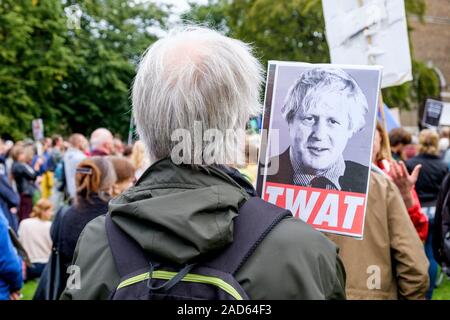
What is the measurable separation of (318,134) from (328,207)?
26 centimetres

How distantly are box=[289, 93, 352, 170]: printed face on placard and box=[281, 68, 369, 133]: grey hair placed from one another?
22mm

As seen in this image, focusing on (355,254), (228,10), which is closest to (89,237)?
(355,254)

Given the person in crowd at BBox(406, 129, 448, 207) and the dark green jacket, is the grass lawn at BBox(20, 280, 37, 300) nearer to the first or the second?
the person in crowd at BBox(406, 129, 448, 207)

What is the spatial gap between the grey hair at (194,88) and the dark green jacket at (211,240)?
0.14 meters

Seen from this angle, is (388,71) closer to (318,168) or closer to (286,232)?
(318,168)

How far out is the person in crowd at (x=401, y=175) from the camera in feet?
12.8

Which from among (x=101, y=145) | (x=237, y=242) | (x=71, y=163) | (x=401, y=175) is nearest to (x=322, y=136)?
(x=237, y=242)

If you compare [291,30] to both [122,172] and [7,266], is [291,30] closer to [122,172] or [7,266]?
[122,172]

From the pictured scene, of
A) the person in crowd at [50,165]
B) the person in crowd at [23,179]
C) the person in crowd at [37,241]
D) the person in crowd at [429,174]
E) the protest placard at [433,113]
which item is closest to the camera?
the person in crowd at [429,174]

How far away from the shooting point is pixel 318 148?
2.49m

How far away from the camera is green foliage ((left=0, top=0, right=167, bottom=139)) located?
79.1 ft

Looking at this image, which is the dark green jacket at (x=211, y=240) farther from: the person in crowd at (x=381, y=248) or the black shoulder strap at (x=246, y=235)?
the person in crowd at (x=381, y=248)

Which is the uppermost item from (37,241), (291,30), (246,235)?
(291,30)

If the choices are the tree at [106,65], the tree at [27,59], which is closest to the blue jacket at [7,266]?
the tree at [27,59]
